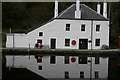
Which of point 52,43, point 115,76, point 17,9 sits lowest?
point 115,76

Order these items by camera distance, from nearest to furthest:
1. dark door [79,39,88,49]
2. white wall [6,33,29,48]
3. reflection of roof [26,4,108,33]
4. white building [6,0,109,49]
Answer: white wall [6,33,29,48], white building [6,0,109,49], dark door [79,39,88,49], reflection of roof [26,4,108,33]

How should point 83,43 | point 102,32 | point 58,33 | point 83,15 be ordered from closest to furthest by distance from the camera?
point 58,33 < point 83,43 < point 102,32 < point 83,15

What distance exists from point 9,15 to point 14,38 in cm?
1871

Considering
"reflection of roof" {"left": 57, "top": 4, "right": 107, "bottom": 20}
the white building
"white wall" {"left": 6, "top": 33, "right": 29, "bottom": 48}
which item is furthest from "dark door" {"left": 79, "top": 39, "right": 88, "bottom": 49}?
"white wall" {"left": 6, "top": 33, "right": 29, "bottom": 48}

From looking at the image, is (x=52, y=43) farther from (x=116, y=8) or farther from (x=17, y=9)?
(x=17, y=9)

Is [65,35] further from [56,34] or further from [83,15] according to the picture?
[83,15]

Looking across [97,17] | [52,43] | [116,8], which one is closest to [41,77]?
[52,43]

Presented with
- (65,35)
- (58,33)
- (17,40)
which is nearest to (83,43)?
(65,35)

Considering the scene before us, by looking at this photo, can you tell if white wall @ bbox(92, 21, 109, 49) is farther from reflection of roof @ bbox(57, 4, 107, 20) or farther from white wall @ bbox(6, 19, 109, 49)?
white wall @ bbox(6, 19, 109, 49)

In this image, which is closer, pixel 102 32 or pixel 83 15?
pixel 102 32

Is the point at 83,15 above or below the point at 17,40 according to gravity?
above

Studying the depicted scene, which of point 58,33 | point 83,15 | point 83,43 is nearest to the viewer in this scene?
point 58,33

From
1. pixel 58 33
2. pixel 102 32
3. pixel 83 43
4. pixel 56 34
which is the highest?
pixel 102 32

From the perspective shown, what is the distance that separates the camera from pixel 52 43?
29.3 m
